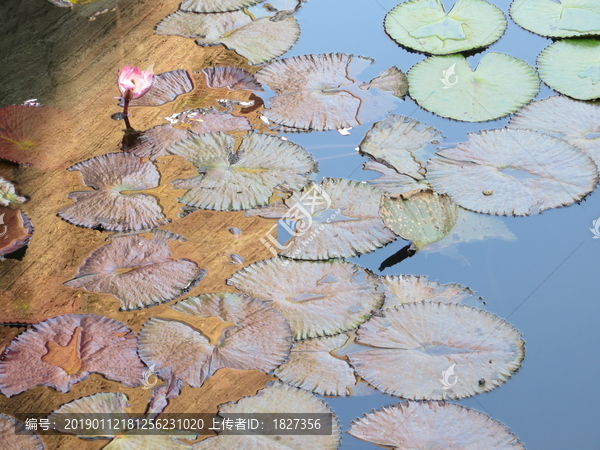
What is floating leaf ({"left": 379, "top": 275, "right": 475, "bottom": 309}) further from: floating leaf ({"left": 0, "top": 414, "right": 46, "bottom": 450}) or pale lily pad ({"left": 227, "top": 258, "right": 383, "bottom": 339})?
floating leaf ({"left": 0, "top": 414, "right": 46, "bottom": 450})

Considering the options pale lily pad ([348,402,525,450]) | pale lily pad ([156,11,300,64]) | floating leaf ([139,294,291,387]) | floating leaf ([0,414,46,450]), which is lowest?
pale lily pad ([348,402,525,450])

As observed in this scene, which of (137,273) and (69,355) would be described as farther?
(137,273)

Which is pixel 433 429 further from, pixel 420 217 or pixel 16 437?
pixel 16 437

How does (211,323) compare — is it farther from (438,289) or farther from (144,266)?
(438,289)

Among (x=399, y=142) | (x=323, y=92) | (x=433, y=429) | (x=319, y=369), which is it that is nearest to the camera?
(x=433, y=429)

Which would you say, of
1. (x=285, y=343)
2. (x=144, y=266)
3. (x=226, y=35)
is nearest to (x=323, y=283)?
(x=285, y=343)

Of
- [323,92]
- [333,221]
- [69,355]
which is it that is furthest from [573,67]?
[69,355]

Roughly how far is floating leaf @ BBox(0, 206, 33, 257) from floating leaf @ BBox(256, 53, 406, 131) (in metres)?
0.78

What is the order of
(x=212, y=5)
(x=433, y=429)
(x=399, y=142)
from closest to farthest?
(x=433, y=429), (x=399, y=142), (x=212, y=5)

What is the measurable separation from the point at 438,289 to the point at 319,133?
684mm

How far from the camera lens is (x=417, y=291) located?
1.60 meters

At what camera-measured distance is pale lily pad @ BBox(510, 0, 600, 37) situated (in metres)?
2.43

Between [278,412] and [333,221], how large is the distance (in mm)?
573

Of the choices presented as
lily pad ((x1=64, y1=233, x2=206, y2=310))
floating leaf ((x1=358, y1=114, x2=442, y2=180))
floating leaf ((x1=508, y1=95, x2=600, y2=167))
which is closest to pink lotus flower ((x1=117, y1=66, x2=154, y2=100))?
lily pad ((x1=64, y1=233, x2=206, y2=310))
